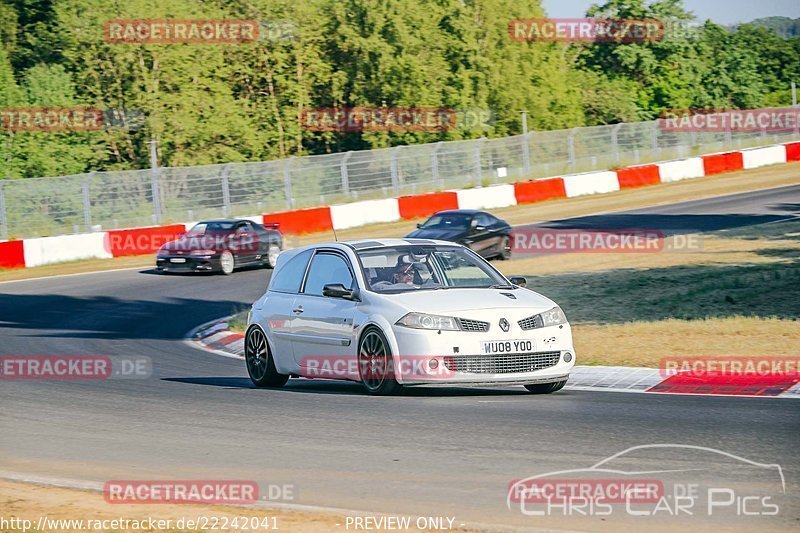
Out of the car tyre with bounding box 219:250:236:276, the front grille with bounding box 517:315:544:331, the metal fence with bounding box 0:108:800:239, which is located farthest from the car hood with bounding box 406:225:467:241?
the front grille with bounding box 517:315:544:331

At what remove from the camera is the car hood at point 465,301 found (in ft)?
36.0

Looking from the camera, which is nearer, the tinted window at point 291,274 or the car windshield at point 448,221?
the tinted window at point 291,274

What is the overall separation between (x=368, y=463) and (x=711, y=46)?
282 ft

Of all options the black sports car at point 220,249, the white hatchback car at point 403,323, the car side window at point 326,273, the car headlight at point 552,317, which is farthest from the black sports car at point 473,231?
the car headlight at point 552,317

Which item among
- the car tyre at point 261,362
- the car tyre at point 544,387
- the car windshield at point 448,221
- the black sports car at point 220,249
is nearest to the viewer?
the car tyre at point 544,387

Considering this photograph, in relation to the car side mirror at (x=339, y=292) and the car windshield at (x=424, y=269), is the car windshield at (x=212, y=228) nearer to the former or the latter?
the car windshield at (x=424, y=269)

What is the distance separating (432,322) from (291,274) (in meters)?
2.78

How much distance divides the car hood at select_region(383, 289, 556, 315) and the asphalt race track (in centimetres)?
85

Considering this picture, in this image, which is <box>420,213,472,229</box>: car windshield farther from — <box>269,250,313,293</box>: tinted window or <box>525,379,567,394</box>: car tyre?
<box>525,379,567,394</box>: car tyre

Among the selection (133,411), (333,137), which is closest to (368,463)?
(133,411)

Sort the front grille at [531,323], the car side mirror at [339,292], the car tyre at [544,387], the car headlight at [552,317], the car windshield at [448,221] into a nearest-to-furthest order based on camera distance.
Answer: the front grille at [531,323], the car headlight at [552,317], the car tyre at [544,387], the car side mirror at [339,292], the car windshield at [448,221]

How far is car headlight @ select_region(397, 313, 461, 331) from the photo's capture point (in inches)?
426

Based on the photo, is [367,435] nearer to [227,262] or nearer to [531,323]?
[531,323]

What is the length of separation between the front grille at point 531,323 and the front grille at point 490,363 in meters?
0.25
